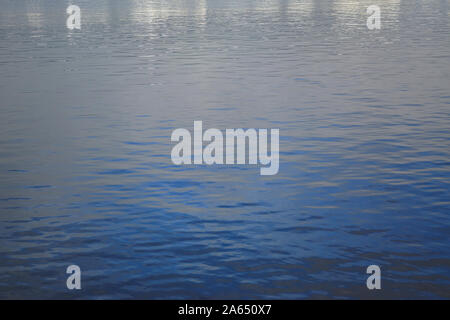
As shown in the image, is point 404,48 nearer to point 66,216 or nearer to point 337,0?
point 66,216

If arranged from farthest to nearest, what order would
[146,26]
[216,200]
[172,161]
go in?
[146,26] < [172,161] < [216,200]

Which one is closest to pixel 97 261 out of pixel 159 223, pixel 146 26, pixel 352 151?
pixel 159 223

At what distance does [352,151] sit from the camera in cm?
2384

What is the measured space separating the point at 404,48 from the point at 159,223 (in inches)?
1694

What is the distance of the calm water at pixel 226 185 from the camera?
46.3 ft

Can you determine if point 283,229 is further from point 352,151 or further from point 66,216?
point 352,151

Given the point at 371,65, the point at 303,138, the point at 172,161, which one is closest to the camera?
A: the point at 172,161

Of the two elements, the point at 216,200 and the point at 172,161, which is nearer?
the point at 216,200

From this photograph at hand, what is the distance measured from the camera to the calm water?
46.3ft

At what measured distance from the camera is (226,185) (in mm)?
20062

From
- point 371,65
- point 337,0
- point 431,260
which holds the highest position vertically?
point 337,0

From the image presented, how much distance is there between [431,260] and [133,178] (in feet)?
28.7

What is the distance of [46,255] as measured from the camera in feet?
49.5

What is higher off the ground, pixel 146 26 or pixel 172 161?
pixel 146 26
